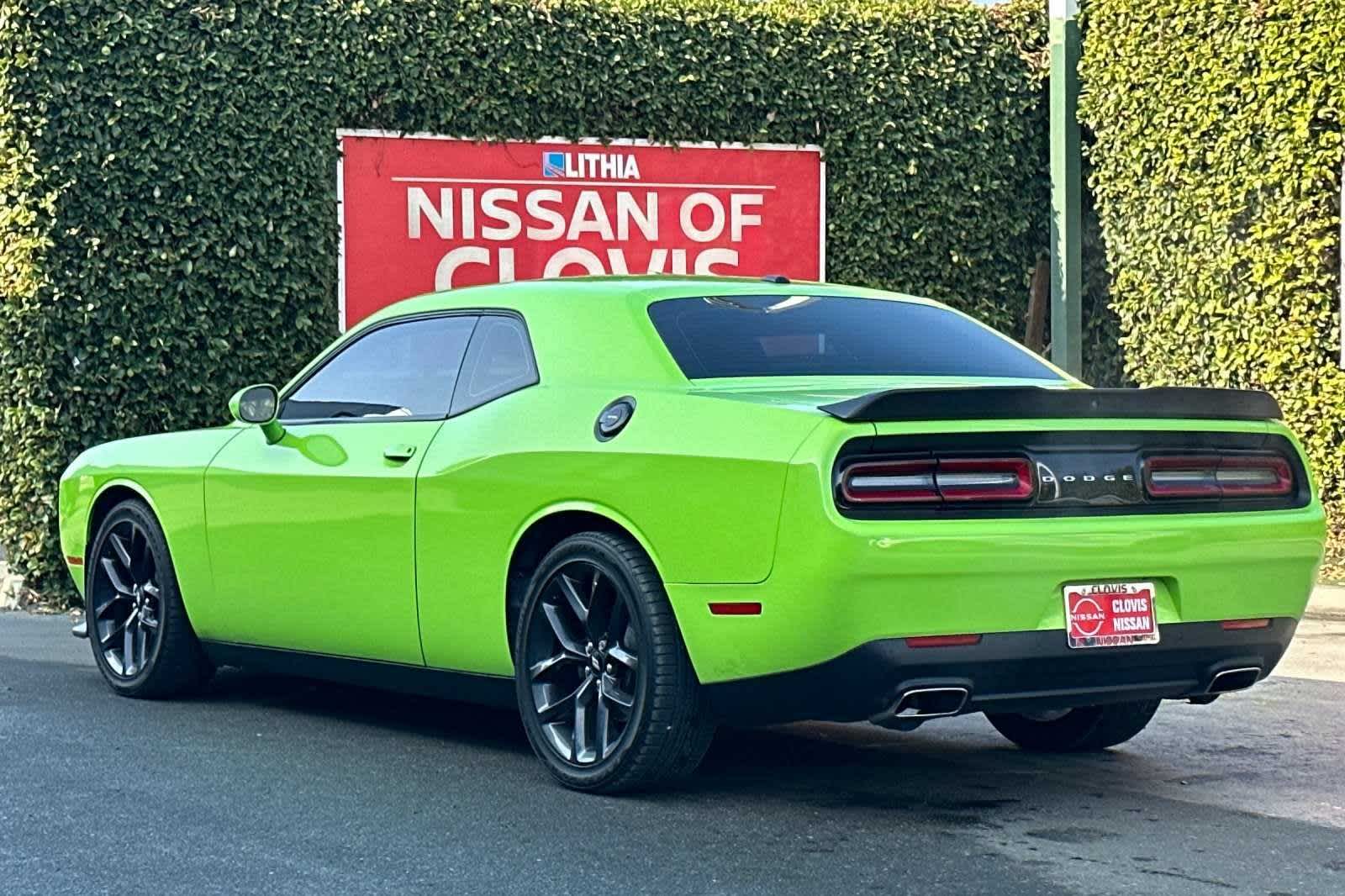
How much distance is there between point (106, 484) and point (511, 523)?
261 centimetres

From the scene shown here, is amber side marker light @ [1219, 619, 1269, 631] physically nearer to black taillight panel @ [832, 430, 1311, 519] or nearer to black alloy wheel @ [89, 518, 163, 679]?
black taillight panel @ [832, 430, 1311, 519]

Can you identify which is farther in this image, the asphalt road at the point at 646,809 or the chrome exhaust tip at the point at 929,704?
the chrome exhaust tip at the point at 929,704

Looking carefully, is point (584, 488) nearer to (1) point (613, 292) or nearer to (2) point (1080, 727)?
(1) point (613, 292)

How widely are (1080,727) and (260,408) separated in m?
2.95

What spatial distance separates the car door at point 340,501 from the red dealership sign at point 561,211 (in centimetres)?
476

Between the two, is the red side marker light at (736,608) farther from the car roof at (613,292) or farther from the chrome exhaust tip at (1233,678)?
the chrome exhaust tip at (1233,678)

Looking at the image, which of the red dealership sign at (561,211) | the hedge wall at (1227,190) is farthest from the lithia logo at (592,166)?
the hedge wall at (1227,190)

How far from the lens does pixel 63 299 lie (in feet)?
36.6

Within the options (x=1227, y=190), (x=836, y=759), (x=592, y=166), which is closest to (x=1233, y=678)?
(x=836, y=759)

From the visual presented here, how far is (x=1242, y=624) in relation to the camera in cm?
584

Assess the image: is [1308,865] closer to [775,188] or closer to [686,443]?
[686,443]

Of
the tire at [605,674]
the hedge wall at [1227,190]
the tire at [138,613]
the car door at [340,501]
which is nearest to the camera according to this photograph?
the tire at [605,674]

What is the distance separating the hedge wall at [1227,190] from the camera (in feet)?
40.0

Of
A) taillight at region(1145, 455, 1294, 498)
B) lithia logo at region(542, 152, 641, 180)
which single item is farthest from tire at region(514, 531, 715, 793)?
lithia logo at region(542, 152, 641, 180)
